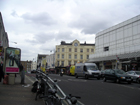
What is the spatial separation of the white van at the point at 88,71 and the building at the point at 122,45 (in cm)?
668

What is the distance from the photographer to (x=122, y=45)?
132ft

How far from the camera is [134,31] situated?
3656 centimetres

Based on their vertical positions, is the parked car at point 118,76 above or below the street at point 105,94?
above

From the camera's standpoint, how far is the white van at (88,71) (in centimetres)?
2580

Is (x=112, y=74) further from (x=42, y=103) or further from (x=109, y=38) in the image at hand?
(x=109, y=38)

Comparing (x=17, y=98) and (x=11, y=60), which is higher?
(x=11, y=60)

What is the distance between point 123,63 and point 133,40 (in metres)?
5.10

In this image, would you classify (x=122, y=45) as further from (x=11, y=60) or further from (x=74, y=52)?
(x=74, y=52)

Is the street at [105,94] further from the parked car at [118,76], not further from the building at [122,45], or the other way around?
the building at [122,45]

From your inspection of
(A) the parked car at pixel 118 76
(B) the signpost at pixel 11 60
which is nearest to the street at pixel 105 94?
(B) the signpost at pixel 11 60

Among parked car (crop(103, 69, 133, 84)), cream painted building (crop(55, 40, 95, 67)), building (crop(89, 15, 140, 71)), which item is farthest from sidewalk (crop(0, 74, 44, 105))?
cream painted building (crop(55, 40, 95, 67))

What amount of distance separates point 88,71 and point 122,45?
17188mm

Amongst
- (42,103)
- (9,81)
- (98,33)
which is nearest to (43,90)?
(42,103)

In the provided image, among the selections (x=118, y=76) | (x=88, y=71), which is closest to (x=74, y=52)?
(x=88, y=71)
